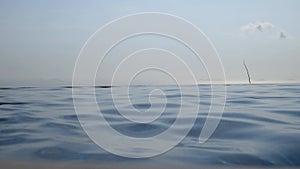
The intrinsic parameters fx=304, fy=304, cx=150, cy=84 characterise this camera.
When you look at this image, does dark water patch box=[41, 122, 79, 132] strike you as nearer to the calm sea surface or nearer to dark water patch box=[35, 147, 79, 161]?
the calm sea surface

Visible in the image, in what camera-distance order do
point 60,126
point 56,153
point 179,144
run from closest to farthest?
point 56,153 → point 179,144 → point 60,126

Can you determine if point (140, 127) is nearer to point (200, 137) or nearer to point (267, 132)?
point (200, 137)

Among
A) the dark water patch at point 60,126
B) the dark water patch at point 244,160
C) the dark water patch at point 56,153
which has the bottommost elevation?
the dark water patch at point 244,160

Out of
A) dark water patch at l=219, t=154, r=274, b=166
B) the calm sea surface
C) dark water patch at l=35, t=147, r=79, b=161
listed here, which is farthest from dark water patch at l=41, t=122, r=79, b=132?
dark water patch at l=219, t=154, r=274, b=166

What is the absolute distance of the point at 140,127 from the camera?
26.2 ft

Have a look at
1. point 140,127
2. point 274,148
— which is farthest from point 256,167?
point 140,127

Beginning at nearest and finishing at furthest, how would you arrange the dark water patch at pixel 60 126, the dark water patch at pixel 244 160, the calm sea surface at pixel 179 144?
the dark water patch at pixel 244 160
the calm sea surface at pixel 179 144
the dark water patch at pixel 60 126

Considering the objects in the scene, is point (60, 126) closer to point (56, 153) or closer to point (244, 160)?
point (56, 153)

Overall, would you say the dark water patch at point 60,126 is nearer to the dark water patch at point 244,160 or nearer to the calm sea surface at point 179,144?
the calm sea surface at point 179,144

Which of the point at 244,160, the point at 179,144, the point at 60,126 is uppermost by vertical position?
the point at 60,126

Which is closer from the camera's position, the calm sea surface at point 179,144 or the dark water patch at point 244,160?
the dark water patch at point 244,160

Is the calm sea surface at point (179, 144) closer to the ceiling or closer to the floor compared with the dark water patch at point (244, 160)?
closer to the ceiling

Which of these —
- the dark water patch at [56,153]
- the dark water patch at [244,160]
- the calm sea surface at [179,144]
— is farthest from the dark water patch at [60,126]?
the dark water patch at [244,160]

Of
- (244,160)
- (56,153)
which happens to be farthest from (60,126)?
(244,160)
